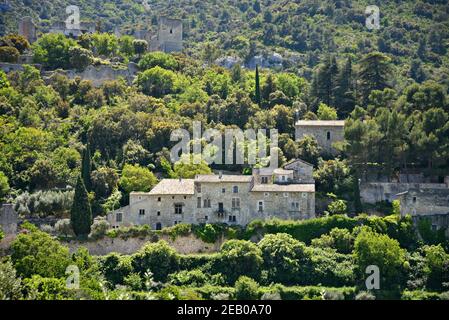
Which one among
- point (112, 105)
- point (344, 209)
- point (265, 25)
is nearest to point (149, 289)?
point (344, 209)

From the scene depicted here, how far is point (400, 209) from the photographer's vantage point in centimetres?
6456

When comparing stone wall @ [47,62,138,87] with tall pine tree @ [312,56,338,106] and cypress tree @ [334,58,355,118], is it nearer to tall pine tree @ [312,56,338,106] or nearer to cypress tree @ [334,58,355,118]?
tall pine tree @ [312,56,338,106]

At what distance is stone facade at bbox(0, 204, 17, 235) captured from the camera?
62.5 m

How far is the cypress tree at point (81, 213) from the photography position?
62.7m

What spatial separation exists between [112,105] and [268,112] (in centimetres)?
1305

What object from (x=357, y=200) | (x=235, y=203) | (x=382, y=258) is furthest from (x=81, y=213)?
(x=382, y=258)

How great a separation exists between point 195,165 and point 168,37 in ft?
117

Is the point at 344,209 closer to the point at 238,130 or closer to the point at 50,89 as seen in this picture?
the point at 238,130

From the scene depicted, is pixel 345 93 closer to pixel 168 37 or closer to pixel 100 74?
pixel 100 74

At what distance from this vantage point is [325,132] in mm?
72875

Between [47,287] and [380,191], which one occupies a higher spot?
[380,191]

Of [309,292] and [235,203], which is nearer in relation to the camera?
[309,292]

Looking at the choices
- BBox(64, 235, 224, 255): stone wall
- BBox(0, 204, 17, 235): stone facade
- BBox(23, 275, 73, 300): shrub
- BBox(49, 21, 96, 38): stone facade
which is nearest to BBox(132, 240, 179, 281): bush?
BBox(64, 235, 224, 255): stone wall

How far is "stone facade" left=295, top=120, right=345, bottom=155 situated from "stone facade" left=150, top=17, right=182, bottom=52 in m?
31.1
